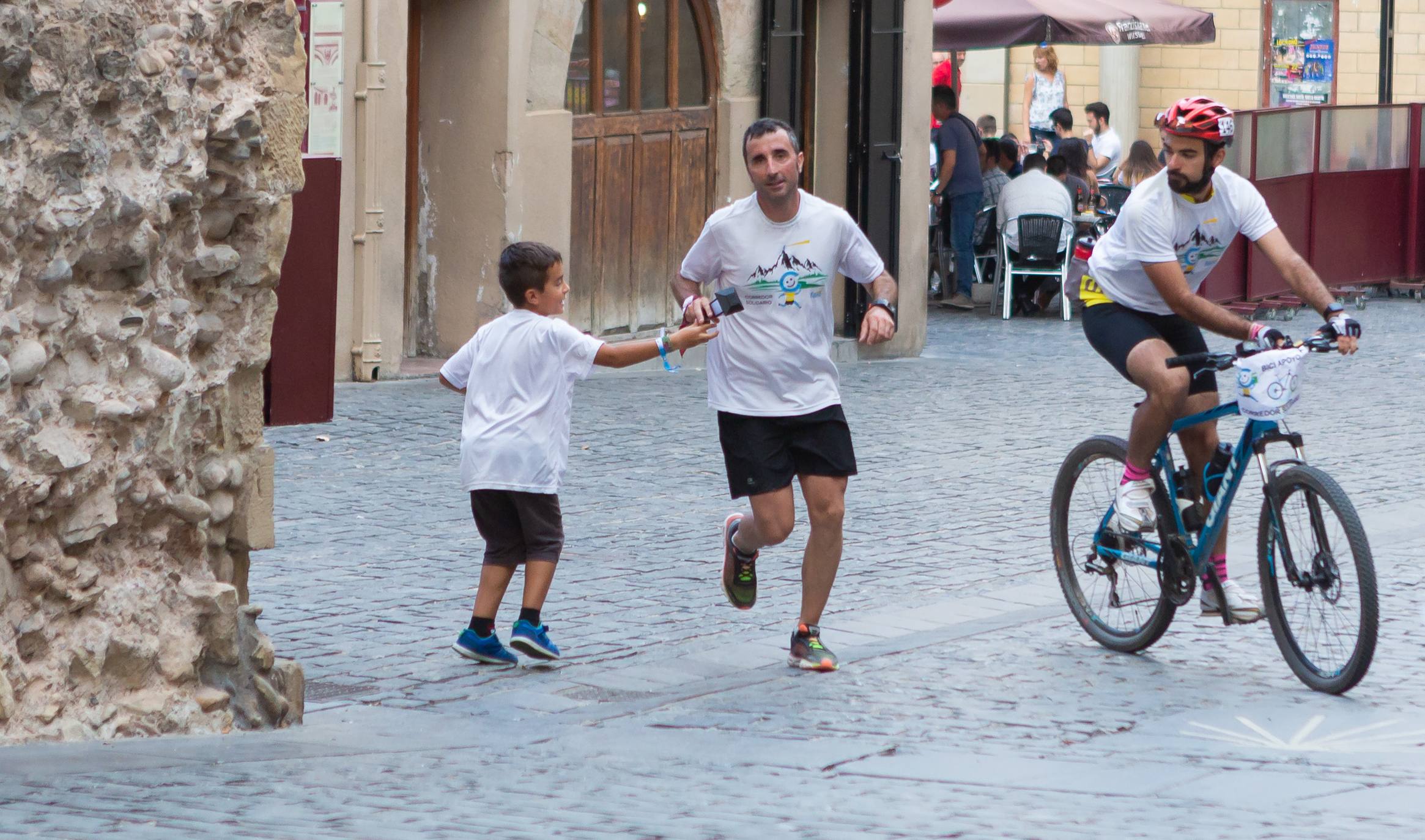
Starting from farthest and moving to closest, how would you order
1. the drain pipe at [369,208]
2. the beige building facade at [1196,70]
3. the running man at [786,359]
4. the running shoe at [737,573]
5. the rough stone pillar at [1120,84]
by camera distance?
the rough stone pillar at [1120,84], the beige building facade at [1196,70], the drain pipe at [369,208], the running shoe at [737,573], the running man at [786,359]

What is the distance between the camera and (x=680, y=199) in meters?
15.2

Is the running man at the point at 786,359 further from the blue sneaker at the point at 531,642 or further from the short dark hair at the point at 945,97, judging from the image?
the short dark hair at the point at 945,97

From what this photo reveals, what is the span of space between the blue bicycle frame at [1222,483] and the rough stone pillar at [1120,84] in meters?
25.1

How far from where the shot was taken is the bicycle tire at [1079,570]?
21.3ft

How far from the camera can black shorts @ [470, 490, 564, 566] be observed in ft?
20.8

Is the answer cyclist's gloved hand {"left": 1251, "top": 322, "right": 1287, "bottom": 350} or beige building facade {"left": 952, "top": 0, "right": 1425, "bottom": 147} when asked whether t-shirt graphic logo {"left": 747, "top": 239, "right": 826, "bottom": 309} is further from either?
beige building facade {"left": 952, "top": 0, "right": 1425, "bottom": 147}

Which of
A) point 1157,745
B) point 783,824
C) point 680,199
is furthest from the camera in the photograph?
point 680,199

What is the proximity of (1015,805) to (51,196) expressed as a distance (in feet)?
8.48

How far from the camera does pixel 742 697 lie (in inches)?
233

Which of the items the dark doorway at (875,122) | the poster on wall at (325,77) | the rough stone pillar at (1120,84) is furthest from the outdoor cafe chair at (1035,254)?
the rough stone pillar at (1120,84)

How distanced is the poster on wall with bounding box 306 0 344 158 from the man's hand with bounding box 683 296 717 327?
618 cm

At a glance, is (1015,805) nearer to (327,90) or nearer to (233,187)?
(233,187)

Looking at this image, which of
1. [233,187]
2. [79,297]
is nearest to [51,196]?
[79,297]

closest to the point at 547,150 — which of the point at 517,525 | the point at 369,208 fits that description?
the point at 369,208
